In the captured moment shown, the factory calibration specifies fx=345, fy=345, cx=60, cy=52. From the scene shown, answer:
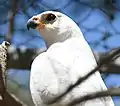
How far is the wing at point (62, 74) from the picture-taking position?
36.0 inches

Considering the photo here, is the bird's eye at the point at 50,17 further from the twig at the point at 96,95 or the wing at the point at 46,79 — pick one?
the twig at the point at 96,95

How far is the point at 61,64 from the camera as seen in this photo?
100cm

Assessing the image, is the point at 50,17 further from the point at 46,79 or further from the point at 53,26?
the point at 46,79

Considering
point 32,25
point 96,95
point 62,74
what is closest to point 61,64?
point 62,74

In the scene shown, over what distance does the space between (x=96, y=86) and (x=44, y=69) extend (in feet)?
0.58

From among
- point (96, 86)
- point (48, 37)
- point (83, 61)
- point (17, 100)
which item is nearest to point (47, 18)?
point (48, 37)

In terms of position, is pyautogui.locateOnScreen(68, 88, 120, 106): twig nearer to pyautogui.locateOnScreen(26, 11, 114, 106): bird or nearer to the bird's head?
pyautogui.locateOnScreen(26, 11, 114, 106): bird

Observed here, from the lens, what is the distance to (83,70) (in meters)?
0.97

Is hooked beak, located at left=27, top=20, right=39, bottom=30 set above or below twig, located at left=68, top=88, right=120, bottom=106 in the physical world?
below

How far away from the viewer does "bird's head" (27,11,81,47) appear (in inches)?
49.4

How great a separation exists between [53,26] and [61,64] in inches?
Answer: 12.4

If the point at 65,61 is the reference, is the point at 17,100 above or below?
above

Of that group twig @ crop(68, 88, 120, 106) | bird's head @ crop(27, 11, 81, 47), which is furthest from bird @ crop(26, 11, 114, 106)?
twig @ crop(68, 88, 120, 106)

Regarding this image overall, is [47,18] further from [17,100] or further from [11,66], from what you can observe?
[17,100]
